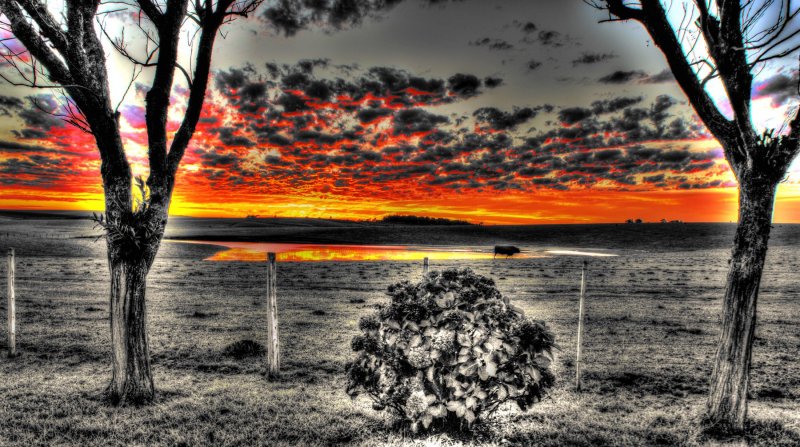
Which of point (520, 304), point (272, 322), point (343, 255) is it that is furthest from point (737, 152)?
point (343, 255)

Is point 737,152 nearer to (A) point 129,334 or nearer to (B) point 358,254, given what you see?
(A) point 129,334

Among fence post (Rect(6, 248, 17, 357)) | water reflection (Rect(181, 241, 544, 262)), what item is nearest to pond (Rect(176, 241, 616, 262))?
water reflection (Rect(181, 241, 544, 262))

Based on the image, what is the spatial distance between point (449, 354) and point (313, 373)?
413cm

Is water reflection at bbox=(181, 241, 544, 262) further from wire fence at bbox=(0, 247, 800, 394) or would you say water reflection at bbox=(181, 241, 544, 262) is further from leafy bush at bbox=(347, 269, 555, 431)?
leafy bush at bbox=(347, 269, 555, 431)

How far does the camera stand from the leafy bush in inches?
180

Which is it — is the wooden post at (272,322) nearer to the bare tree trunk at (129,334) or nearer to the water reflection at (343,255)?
the bare tree trunk at (129,334)

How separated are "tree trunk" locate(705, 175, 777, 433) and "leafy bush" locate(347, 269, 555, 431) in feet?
8.31

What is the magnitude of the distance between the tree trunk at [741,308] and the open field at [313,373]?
0.38 m

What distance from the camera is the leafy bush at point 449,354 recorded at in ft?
15.0

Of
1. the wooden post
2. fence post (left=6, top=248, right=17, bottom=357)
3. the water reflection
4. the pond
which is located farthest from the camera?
the pond

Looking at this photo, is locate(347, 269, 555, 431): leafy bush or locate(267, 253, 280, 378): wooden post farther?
locate(267, 253, 280, 378): wooden post

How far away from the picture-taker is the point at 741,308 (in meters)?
5.59

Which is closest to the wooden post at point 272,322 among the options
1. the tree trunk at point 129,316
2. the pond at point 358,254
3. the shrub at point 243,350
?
the shrub at point 243,350

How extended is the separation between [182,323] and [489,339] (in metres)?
10.1
